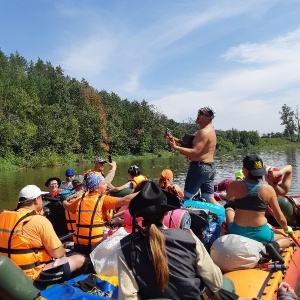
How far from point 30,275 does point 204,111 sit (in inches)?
120

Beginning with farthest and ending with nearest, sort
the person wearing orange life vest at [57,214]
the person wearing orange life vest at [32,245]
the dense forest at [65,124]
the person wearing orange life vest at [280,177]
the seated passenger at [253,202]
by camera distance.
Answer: the dense forest at [65,124] < the person wearing orange life vest at [57,214] < the person wearing orange life vest at [280,177] < the seated passenger at [253,202] < the person wearing orange life vest at [32,245]

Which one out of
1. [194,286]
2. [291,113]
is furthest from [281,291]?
[291,113]

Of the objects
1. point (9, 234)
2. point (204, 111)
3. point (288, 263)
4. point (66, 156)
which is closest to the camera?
point (9, 234)

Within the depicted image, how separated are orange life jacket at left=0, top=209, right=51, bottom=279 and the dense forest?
3063cm

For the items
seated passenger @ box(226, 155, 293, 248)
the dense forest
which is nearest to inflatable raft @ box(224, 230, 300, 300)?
seated passenger @ box(226, 155, 293, 248)

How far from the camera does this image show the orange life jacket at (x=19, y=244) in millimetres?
3670

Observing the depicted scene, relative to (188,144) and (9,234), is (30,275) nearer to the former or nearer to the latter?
(9,234)

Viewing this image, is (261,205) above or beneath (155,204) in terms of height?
beneath

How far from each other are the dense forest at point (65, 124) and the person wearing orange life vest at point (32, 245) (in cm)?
3065

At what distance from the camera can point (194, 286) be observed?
2.38 m

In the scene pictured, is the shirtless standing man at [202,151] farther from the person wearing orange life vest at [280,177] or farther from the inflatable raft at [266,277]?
the inflatable raft at [266,277]

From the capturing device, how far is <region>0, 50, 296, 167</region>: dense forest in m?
36.2

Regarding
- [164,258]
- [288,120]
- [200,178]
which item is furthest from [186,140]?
[288,120]

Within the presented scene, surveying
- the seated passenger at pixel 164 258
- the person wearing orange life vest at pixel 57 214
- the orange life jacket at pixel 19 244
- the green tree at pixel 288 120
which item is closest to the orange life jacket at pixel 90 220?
the orange life jacket at pixel 19 244
